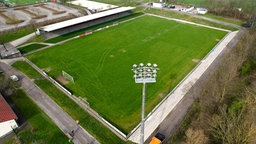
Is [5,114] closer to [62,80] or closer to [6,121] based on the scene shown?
[6,121]

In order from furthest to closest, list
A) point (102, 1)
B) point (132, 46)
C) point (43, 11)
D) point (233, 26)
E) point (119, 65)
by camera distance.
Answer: point (102, 1) < point (43, 11) < point (233, 26) < point (132, 46) < point (119, 65)

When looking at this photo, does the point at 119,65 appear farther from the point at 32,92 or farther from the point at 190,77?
the point at 32,92

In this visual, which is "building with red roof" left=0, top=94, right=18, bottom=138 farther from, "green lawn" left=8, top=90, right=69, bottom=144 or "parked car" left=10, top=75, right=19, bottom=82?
"parked car" left=10, top=75, right=19, bottom=82

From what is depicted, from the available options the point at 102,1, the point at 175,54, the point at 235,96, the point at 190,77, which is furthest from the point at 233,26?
the point at 102,1

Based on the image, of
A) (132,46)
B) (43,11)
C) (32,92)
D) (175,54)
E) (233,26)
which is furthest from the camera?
(43,11)

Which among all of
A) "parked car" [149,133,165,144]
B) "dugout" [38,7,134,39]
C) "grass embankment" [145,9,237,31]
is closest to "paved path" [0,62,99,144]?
"parked car" [149,133,165,144]

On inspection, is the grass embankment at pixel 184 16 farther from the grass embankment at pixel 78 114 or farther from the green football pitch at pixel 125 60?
the grass embankment at pixel 78 114

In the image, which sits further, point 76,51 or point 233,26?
point 233,26
